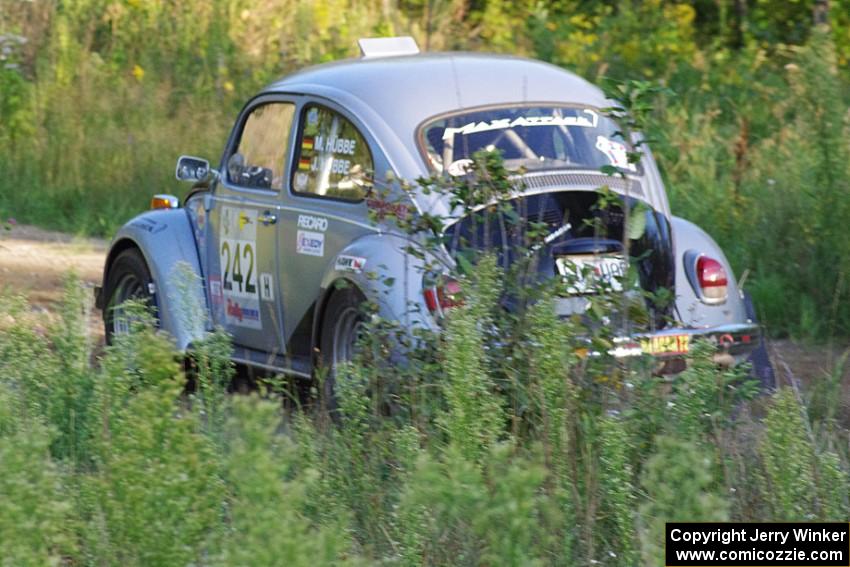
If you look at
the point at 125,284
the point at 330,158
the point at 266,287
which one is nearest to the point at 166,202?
the point at 125,284

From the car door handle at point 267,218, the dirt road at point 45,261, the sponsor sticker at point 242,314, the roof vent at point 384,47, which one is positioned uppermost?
the roof vent at point 384,47

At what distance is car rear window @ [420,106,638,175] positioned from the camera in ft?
22.5

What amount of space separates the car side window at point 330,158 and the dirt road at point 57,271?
1753 mm

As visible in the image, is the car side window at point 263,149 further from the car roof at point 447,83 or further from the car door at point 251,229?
the car roof at point 447,83

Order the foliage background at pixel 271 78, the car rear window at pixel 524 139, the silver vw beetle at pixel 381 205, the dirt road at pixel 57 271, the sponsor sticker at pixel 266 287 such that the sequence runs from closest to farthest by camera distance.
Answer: the silver vw beetle at pixel 381 205
the car rear window at pixel 524 139
the sponsor sticker at pixel 266 287
the dirt road at pixel 57 271
the foliage background at pixel 271 78

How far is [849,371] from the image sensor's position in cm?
815

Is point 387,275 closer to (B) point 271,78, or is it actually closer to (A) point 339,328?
(A) point 339,328

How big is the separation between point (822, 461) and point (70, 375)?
108 inches

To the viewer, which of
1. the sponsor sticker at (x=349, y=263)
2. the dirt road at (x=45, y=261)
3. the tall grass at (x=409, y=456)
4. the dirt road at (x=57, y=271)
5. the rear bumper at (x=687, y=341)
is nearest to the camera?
the tall grass at (x=409, y=456)

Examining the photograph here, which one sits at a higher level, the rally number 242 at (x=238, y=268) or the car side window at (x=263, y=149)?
the car side window at (x=263, y=149)

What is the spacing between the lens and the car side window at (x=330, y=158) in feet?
23.0

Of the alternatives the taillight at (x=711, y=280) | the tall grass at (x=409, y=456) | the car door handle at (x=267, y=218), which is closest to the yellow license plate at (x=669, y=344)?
the tall grass at (x=409, y=456)

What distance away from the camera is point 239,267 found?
25.1 ft

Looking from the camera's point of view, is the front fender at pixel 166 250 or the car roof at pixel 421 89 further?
the front fender at pixel 166 250
